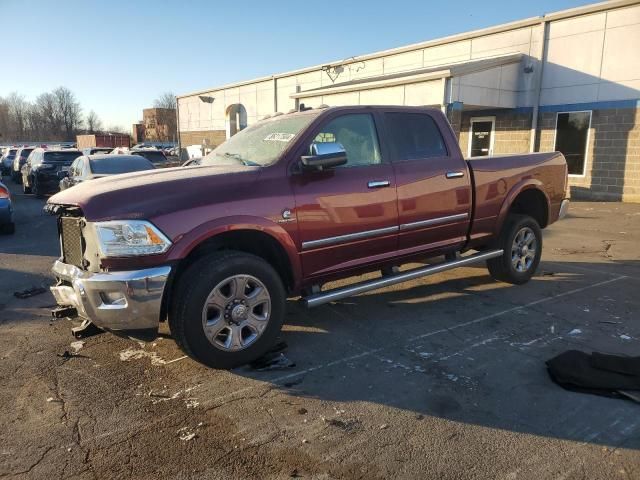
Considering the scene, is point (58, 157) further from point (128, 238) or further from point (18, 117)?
point (18, 117)

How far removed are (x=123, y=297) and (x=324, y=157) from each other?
1.89 metres

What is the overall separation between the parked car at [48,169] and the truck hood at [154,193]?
49.5 ft

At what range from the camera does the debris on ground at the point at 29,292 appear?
5.92 meters

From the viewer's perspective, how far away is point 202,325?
3648 mm

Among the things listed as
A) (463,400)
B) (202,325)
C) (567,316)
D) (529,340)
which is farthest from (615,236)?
(202,325)

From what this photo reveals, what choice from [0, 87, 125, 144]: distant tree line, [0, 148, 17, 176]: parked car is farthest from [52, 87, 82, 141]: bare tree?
[0, 148, 17, 176]: parked car

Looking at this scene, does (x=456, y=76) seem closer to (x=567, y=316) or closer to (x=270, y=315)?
(x=567, y=316)

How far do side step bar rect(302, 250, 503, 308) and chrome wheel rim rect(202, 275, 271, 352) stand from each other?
470mm

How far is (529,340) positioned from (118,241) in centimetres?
352

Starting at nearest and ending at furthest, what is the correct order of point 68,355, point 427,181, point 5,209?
point 68,355, point 427,181, point 5,209

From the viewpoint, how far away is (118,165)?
1130cm

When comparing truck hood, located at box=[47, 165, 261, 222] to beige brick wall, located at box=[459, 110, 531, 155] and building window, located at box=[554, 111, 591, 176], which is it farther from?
beige brick wall, located at box=[459, 110, 531, 155]

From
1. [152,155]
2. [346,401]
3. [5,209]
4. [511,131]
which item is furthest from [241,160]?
[511,131]

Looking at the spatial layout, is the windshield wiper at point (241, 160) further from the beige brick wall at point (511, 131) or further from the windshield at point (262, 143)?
the beige brick wall at point (511, 131)
